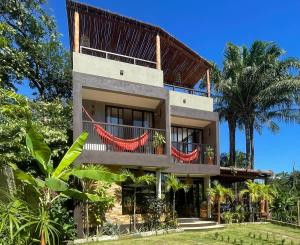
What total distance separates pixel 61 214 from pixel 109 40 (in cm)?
1027

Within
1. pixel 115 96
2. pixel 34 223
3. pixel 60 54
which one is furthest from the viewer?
pixel 60 54

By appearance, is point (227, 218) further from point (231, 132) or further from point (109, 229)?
point (231, 132)

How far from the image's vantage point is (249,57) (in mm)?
37031

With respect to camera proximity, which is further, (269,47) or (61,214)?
(269,47)

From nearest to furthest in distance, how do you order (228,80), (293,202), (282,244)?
(282,244) → (293,202) → (228,80)

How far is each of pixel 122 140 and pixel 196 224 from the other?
610 cm

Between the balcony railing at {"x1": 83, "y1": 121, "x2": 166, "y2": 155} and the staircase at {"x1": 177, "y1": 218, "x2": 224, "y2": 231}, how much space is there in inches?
153

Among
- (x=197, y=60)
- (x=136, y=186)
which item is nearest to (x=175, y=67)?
(x=197, y=60)

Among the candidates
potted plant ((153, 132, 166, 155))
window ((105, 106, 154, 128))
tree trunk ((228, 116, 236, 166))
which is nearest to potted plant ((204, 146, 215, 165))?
window ((105, 106, 154, 128))

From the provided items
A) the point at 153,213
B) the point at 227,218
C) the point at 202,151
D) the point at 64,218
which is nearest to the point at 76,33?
the point at 64,218

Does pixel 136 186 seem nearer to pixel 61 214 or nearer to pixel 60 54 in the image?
pixel 61 214

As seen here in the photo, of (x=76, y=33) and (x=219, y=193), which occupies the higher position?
(x=76, y=33)

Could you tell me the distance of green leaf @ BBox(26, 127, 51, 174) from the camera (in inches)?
536

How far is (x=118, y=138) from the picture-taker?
69.9 feet
